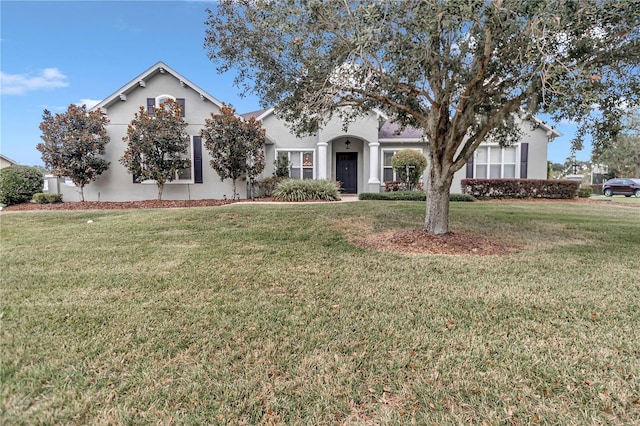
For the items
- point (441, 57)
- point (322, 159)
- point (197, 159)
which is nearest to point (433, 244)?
point (441, 57)

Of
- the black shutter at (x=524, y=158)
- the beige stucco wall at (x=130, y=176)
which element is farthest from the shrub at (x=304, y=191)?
the black shutter at (x=524, y=158)

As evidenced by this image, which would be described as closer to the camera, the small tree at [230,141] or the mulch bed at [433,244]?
the mulch bed at [433,244]

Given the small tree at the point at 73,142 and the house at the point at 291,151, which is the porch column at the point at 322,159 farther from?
the small tree at the point at 73,142

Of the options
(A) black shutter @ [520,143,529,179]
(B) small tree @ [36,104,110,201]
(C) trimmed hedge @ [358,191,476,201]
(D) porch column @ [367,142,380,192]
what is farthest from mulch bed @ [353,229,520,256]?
(A) black shutter @ [520,143,529,179]

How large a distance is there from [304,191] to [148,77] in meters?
8.89

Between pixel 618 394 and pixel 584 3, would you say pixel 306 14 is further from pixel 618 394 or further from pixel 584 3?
pixel 618 394

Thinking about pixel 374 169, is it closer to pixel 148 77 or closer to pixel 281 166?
pixel 281 166

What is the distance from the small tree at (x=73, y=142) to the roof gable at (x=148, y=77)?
2.56 feet

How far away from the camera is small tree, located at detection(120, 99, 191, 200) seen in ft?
45.3

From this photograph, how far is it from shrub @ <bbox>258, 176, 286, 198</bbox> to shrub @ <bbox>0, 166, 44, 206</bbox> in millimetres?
10455

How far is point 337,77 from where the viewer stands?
6.92 m

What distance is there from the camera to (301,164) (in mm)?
18500

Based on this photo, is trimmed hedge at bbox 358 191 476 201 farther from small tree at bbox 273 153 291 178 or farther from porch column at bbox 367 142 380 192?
small tree at bbox 273 153 291 178

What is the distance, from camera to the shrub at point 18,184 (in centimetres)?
1488
